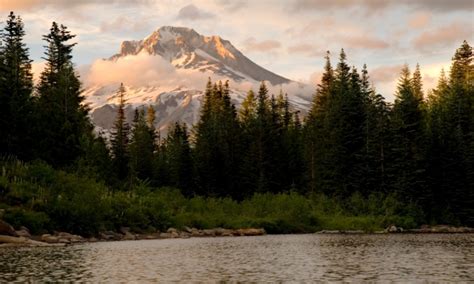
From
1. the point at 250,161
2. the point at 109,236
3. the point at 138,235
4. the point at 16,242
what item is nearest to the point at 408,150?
the point at 250,161

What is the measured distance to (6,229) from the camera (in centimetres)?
3775

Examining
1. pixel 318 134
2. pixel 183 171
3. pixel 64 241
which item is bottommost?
pixel 64 241

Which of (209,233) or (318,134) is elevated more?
(318,134)

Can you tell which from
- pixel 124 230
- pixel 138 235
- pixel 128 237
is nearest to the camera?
pixel 128 237

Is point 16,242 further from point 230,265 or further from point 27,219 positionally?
point 230,265

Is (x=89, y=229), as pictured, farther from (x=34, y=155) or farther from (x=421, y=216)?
(x=421, y=216)

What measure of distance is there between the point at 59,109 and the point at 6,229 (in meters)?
32.7

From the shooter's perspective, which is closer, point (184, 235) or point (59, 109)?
point (184, 235)

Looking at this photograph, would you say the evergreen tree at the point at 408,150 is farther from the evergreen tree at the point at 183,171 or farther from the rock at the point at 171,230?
the rock at the point at 171,230

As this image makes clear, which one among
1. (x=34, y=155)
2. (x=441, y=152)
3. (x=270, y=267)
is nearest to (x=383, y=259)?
(x=270, y=267)

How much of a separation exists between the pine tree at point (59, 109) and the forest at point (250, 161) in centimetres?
20

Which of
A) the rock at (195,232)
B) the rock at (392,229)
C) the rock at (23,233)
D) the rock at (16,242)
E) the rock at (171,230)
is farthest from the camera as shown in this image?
the rock at (392,229)

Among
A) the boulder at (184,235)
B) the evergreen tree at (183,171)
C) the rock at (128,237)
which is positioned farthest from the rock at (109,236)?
the evergreen tree at (183,171)

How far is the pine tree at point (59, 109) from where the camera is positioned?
62.2 m
